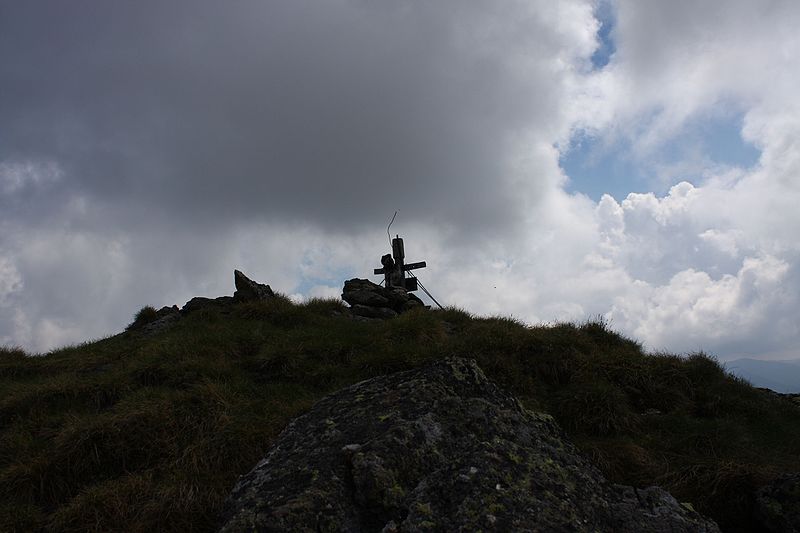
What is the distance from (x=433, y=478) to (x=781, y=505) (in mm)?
5038

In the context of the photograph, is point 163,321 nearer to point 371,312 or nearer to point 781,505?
point 371,312

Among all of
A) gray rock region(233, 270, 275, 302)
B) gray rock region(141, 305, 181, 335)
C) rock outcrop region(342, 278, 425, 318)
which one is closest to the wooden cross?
rock outcrop region(342, 278, 425, 318)

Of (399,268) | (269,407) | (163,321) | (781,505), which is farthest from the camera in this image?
(399,268)

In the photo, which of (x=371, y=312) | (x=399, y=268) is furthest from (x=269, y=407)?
(x=399, y=268)

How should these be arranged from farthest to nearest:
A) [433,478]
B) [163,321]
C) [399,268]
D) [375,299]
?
[399,268], [375,299], [163,321], [433,478]

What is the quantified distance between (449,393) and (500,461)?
1.52 metres

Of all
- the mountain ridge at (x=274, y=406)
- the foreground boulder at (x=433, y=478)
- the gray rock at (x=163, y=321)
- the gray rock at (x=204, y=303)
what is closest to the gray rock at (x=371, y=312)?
the mountain ridge at (x=274, y=406)

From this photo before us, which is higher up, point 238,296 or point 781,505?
point 238,296

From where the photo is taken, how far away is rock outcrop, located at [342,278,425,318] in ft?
60.7

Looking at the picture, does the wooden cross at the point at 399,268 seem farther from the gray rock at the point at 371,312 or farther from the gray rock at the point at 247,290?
the gray rock at the point at 247,290

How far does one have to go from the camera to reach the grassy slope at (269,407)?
7.24m

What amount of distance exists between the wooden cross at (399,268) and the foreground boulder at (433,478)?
16.5 meters

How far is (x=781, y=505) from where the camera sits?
254 inches

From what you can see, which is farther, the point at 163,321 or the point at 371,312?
the point at 371,312
